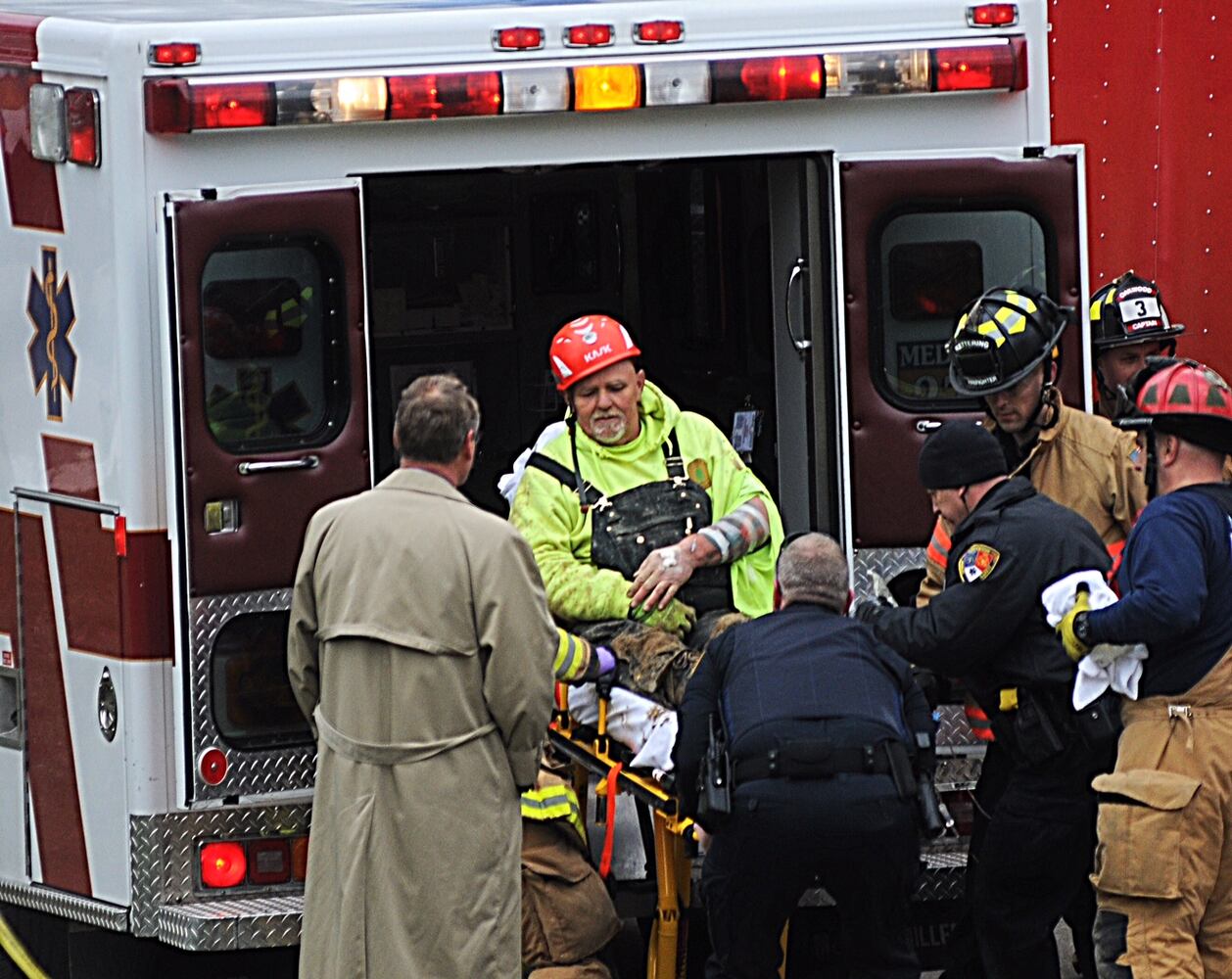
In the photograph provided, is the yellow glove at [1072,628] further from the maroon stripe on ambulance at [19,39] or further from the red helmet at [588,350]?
the maroon stripe on ambulance at [19,39]

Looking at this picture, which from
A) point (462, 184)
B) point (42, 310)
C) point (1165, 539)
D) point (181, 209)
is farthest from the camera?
point (462, 184)

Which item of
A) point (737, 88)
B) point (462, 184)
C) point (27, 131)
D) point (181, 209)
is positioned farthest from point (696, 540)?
point (462, 184)

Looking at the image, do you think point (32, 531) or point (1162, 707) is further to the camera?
point (32, 531)

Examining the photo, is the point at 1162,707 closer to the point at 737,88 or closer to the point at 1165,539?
the point at 1165,539

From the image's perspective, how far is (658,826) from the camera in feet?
19.6

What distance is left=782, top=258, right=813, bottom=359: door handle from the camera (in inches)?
266

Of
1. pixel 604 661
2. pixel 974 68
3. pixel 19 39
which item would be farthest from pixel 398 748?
pixel 974 68

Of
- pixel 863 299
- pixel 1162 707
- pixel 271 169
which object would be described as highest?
pixel 271 169

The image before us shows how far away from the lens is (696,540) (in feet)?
20.4

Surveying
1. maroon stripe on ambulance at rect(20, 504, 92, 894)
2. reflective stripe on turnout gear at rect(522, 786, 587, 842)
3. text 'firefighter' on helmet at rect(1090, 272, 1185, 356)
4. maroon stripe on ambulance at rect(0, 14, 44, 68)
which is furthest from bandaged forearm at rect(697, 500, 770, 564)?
maroon stripe on ambulance at rect(0, 14, 44, 68)

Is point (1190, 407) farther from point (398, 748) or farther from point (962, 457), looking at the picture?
point (398, 748)

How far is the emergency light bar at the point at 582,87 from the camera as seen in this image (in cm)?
573

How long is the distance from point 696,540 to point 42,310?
1.75 metres

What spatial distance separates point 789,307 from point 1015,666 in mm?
1561
